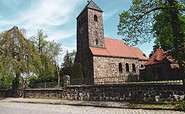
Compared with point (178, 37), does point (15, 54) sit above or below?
above

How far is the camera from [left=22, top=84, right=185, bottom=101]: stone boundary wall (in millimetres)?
8586

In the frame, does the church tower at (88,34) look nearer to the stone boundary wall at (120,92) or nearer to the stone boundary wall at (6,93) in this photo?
the stone boundary wall at (120,92)

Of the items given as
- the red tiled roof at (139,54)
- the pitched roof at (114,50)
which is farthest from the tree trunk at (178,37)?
the red tiled roof at (139,54)

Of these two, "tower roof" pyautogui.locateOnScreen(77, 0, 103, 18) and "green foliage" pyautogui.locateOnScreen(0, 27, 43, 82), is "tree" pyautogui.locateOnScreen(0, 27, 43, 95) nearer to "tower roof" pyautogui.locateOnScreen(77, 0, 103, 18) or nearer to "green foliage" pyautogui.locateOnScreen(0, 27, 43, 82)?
"green foliage" pyautogui.locateOnScreen(0, 27, 43, 82)

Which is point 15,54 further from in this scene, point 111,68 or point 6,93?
point 111,68

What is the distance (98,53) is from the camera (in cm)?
2323

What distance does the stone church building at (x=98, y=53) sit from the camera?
2281 centimetres

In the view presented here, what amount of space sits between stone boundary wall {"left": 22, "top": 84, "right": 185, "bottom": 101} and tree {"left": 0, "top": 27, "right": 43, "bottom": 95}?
4084 millimetres

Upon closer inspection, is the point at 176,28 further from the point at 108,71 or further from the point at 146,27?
the point at 108,71

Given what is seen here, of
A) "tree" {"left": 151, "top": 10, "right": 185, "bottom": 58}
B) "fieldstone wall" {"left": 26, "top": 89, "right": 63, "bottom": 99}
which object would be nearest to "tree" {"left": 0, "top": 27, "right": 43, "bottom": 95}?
"fieldstone wall" {"left": 26, "top": 89, "right": 63, "bottom": 99}

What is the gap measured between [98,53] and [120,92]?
43.2 feet

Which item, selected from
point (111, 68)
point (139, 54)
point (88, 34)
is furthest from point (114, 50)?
point (139, 54)

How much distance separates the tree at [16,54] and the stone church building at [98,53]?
29.0 feet

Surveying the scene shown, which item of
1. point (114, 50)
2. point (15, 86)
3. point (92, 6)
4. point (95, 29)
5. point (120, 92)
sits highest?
point (92, 6)
